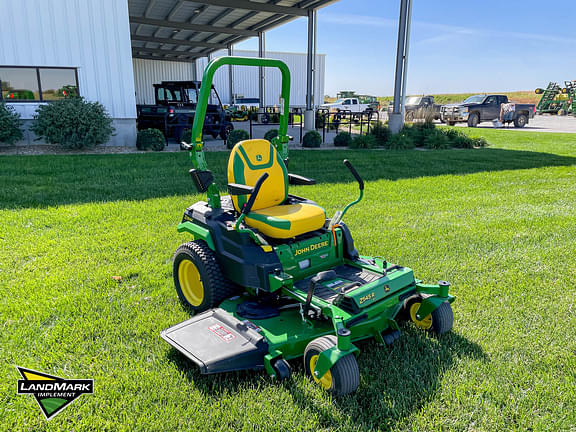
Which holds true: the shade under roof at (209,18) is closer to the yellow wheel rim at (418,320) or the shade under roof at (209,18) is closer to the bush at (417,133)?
the bush at (417,133)

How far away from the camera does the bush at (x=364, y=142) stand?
13656 mm

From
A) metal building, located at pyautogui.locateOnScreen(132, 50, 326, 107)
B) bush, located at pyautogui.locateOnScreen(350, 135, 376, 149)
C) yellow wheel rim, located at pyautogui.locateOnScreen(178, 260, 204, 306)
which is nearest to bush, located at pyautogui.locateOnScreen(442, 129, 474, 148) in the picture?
bush, located at pyautogui.locateOnScreen(350, 135, 376, 149)

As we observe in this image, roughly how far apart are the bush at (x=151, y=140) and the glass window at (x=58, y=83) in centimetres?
237

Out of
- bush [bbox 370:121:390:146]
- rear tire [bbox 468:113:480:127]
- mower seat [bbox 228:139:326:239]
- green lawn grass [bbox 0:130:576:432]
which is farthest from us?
rear tire [bbox 468:113:480:127]

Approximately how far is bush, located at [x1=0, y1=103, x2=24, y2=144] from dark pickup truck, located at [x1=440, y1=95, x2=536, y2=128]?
22.2 m

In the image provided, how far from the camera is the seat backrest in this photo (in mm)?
3439

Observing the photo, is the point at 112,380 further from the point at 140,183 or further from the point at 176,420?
the point at 140,183

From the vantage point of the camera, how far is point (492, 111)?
2455cm

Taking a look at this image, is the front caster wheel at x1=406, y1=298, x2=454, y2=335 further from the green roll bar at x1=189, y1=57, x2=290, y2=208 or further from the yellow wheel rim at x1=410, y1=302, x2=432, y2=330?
the green roll bar at x1=189, y1=57, x2=290, y2=208

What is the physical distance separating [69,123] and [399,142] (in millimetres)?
9880

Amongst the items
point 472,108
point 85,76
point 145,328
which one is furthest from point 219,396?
point 472,108

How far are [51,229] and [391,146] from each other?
35.9 ft

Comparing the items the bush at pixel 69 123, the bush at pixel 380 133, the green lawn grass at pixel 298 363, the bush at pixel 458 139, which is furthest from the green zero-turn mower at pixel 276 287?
the bush at pixel 458 139

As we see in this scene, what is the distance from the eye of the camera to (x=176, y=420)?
2.26 m
